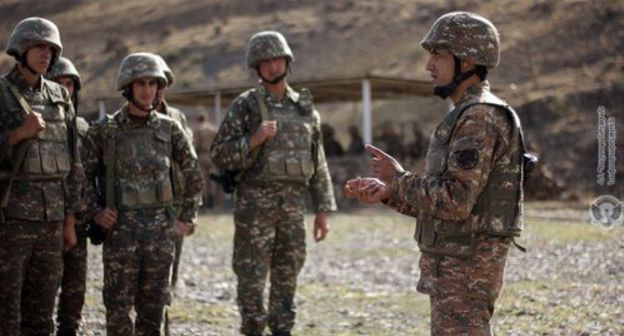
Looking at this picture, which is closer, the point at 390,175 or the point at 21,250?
the point at 390,175

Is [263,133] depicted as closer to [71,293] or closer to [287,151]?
[287,151]

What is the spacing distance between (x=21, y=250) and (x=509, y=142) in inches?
140

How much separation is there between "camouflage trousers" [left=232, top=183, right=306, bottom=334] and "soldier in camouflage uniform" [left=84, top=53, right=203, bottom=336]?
1.09m

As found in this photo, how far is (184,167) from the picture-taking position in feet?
26.0

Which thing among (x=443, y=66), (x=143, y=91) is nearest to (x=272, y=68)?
(x=143, y=91)

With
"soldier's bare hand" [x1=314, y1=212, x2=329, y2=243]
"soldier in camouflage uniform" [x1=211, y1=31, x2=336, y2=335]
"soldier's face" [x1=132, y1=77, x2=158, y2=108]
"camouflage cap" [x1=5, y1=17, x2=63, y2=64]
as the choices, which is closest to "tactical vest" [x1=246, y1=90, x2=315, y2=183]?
"soldier in camouflage uniform" [x1=211, y1=31, x2=336, y2=335]

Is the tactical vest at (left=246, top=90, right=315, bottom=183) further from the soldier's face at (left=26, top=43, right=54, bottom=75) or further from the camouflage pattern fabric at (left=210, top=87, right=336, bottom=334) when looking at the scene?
the soldier's face at (left=26, top=43, right=54, bottom=75)

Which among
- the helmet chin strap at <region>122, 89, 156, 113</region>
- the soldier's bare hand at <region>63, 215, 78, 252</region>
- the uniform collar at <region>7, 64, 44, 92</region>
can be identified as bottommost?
the soldier's bare hand at <region>63, 215, 78, 252</region>

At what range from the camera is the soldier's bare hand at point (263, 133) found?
8602 mm

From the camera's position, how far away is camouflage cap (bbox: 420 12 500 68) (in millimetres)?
5551

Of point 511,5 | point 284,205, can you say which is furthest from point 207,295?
point 511,5

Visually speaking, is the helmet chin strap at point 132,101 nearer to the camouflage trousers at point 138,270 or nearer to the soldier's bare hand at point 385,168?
the camouflage trousers at point 138,270

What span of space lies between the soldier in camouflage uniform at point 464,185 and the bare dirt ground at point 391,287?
368 centimetres

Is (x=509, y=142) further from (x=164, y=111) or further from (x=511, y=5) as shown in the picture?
(x=511, y=5)
